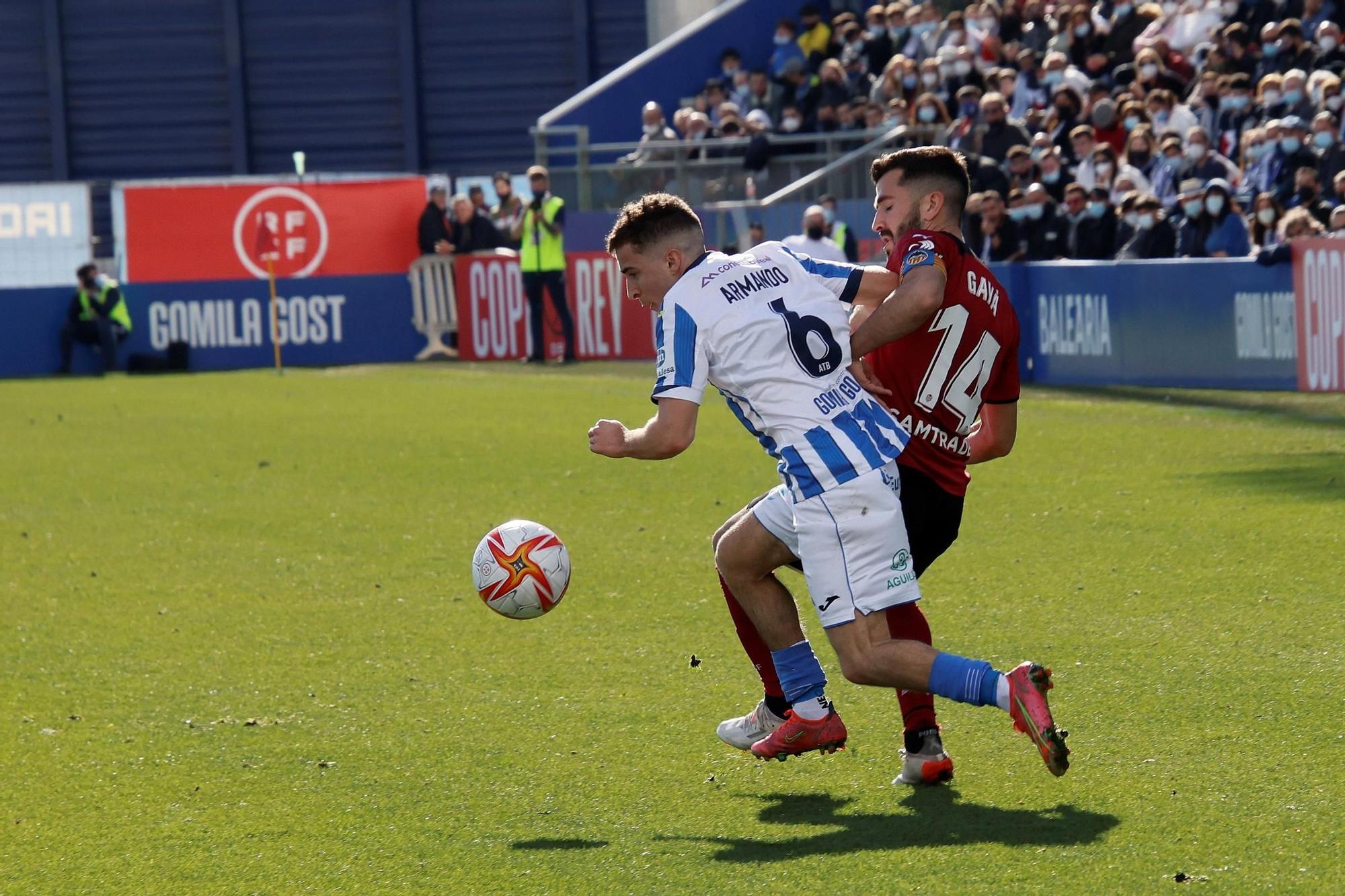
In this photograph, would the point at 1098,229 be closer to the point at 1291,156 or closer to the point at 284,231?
the point at 1291,156

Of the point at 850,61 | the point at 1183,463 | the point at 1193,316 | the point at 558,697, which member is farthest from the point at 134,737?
the point at 850,61

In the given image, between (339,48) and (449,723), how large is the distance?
107ft

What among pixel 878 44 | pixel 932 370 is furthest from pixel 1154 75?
pixel 932 370

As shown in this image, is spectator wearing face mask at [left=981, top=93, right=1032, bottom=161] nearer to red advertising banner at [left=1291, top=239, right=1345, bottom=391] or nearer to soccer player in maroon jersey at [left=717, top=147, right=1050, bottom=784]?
red advertising banner at [left=1291, top=239, right=1345, bottom=391]

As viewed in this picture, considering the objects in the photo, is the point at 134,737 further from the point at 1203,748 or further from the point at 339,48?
the point at 339,48

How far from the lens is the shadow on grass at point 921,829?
4824 mm

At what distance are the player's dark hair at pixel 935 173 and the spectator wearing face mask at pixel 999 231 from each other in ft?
43.2

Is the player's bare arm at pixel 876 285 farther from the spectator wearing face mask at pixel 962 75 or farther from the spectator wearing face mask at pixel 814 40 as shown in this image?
the spectator wearing face mask at pixel 814 40

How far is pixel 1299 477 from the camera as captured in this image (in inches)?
439

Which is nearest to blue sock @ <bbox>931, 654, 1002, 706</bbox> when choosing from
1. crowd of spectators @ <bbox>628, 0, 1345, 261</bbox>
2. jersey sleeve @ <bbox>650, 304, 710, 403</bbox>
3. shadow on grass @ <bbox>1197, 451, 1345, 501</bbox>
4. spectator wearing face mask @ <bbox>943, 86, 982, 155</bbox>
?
jersey sleeve @ <bbox>650, 304, 710, 403</bbox>

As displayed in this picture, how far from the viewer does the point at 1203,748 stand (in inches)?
221

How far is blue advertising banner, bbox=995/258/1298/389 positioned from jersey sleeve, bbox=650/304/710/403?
1131cm

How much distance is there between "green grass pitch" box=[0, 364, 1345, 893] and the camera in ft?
15.9

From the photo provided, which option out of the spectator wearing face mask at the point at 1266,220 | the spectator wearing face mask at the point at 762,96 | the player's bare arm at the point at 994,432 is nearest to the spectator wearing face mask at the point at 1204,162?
the spectator wearing face mask at the point at 1266,220
